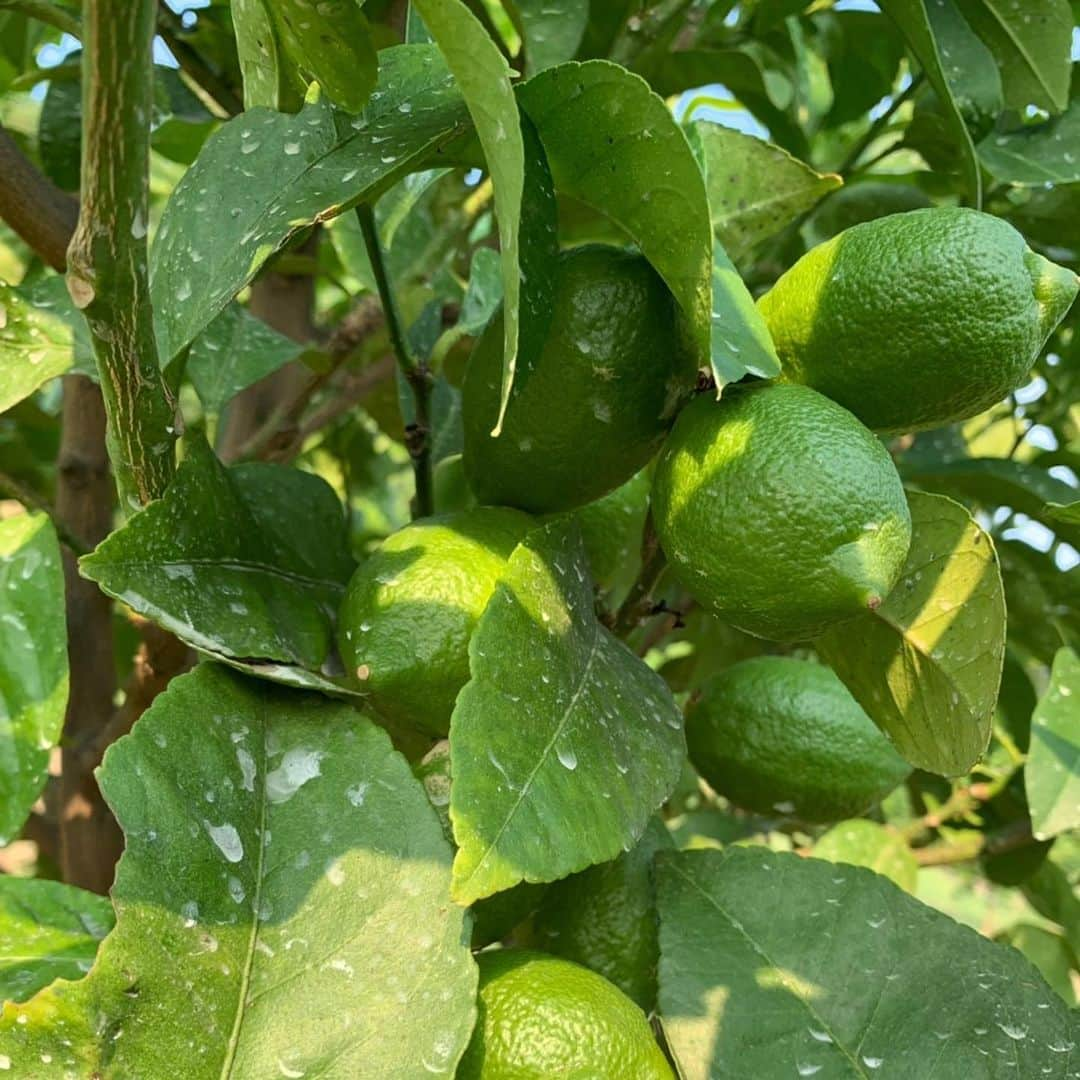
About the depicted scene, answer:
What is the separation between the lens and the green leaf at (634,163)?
0.47 meters

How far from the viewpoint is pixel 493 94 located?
40cm

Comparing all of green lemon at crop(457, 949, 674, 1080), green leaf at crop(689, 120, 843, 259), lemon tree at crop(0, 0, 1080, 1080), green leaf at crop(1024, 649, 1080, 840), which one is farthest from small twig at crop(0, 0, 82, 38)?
green leaf at crop(1024, 649, 1080, 840)

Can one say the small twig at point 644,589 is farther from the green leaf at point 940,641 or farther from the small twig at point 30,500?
the small twig at point 30,500

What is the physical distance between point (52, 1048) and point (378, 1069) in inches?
5.0

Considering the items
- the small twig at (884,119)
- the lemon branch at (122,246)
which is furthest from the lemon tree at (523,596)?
the small twig at (884,119)

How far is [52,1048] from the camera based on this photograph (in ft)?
1.51

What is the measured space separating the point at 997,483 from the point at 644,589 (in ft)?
1.43

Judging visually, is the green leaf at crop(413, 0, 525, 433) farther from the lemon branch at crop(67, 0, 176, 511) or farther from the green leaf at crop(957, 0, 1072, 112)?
the green leaf at crop(957, 0, 1072, 112)

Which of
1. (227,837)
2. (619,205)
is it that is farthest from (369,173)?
(227,837)

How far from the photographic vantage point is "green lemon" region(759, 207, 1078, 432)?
56 cm

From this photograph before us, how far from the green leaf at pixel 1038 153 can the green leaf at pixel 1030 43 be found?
3cm

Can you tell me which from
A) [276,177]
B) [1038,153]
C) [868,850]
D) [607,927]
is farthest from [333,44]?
[868,850]

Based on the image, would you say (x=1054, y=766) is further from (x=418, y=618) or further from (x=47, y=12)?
(x=47, y=12)

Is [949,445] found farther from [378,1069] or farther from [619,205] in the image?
[378,1069]
